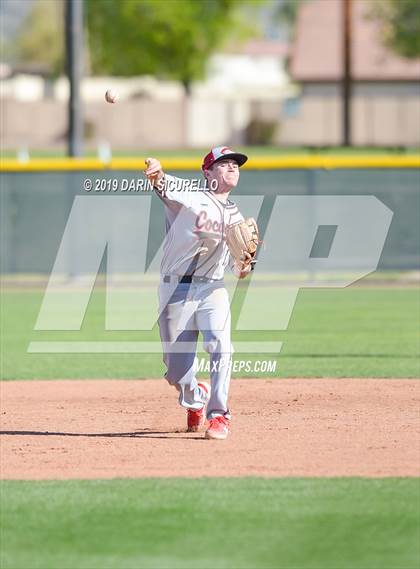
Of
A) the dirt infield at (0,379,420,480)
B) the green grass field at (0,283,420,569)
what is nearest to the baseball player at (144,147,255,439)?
the dirt infield at (0,379,420,480)

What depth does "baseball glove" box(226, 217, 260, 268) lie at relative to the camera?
349 inches

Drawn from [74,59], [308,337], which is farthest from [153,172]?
[74,59]

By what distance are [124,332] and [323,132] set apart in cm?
5633

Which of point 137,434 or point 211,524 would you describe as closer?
point 211,524

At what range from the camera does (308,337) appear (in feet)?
51.6

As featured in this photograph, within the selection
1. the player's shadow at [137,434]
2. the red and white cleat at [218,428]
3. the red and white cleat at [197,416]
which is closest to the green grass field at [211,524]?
the red and white cleat at [218,428]

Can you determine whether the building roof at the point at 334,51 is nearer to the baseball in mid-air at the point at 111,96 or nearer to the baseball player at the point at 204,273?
the baseball in mid-air at the point at 111,96

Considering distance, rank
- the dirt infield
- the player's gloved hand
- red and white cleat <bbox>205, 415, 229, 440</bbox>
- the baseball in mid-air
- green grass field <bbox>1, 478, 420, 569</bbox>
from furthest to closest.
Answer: the baseball in mid-air
red and white cleat <bbox>205, 415, 229, 440</bbox>
the player's gloved hand
the dirt infield
green grass field <bbox>1, 478, 420, 569</bbox>

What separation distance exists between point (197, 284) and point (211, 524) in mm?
2528

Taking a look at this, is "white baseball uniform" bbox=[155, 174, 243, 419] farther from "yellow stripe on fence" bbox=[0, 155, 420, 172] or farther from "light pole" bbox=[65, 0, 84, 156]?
"light pole" bbox=[65, 0, 84, 156]

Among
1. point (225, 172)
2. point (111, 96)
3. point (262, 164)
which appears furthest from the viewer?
point (262, 164)

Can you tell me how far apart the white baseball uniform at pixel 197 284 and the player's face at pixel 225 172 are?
135mm

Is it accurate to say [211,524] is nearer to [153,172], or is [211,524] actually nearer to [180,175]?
[153,172]

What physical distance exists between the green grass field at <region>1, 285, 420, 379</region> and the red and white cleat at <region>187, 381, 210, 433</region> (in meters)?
3.30
